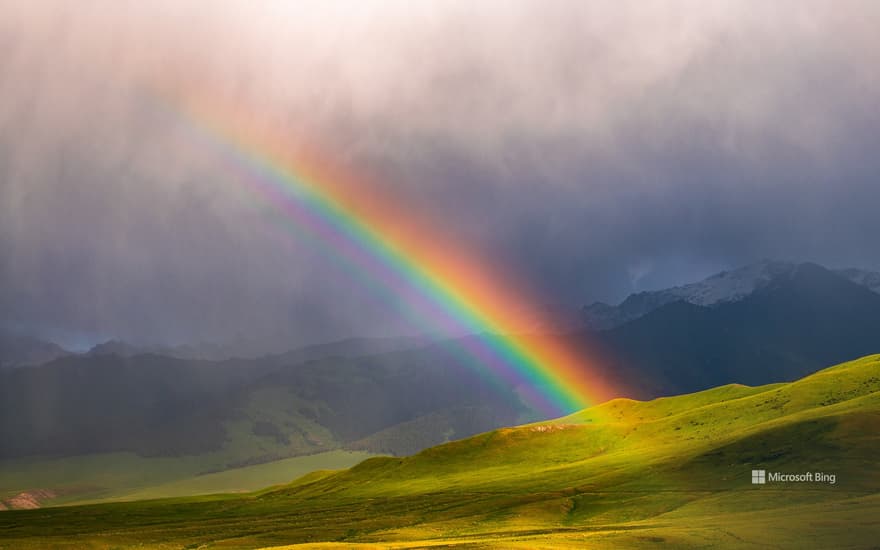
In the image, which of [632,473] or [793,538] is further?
[632,473]

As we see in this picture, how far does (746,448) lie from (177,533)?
14099cm

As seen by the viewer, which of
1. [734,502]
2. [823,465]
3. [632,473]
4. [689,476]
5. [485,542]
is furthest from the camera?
[632,473]

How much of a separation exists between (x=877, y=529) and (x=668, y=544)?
2894 centimetres

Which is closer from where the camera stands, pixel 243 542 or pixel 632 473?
pixel 243 542

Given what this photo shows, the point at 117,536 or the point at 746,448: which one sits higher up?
the point at 746,448

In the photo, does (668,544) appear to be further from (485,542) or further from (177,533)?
(177,533)

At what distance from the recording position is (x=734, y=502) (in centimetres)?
13888

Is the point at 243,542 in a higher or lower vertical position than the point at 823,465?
lower

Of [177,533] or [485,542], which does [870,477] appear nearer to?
[485,542]

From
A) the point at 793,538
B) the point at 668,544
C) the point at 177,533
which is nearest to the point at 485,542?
the point at 668,544

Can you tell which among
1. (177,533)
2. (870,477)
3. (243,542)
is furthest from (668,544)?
(177,533)


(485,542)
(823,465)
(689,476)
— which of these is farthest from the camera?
(689,476)

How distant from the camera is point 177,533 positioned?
175000mm

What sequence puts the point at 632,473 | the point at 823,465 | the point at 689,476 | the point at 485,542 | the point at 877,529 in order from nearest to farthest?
the point at 877,529
the point at 485,542
the point at 823,465
the point at 689,476
the point at 632,473
